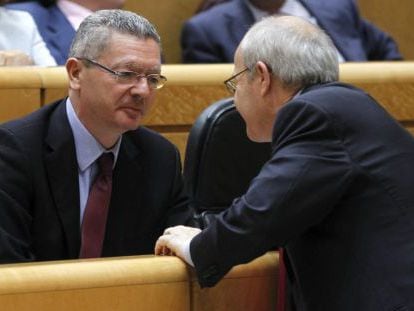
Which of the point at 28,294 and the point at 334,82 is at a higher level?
the point at 334,82

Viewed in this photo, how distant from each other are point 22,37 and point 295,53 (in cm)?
94

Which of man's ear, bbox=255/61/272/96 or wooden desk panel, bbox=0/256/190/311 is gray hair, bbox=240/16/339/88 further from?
wooden desk panel, bbox=0/256/190/311

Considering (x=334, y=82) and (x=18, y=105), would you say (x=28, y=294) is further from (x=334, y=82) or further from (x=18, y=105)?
(x=18, y=105)

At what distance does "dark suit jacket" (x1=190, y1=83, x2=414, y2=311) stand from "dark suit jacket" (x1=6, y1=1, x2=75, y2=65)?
39.1 inches

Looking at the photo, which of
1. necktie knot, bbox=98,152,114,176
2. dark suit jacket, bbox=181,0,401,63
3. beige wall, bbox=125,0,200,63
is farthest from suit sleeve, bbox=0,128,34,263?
Answer: beige wall, bbox=125,0,200,63

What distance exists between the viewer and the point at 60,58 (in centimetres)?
205

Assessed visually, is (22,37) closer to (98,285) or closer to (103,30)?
(103,30)

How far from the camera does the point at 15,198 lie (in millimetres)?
1312

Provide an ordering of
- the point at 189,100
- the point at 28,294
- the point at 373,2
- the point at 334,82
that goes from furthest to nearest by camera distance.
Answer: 1. the point at 373,2
2. the point at 189,100
3. the point at 334,82
4. the point at 28,294

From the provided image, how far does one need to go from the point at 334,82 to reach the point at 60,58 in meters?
0.96

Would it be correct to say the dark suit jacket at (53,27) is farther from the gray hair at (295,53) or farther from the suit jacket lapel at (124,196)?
the gray hair at (295,53)

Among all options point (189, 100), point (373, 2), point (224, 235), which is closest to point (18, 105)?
point (189, 100)

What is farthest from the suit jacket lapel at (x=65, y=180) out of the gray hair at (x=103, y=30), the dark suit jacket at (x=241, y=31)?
the dark suit jacket at (x=241, y=31)

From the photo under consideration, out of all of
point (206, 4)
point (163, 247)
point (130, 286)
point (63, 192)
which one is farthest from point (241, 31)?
point (130, 286)
